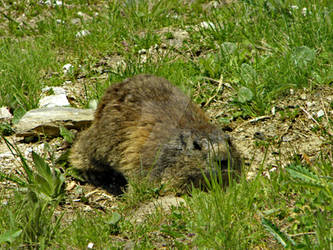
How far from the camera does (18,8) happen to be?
8.92 metres

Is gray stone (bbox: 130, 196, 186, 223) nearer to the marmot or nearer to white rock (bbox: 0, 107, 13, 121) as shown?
the marmot

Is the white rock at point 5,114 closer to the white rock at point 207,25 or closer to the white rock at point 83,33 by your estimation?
the white rock at point 83,33

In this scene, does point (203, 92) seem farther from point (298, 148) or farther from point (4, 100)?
point (4, 100)

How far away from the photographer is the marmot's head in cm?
475

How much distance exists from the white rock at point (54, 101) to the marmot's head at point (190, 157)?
80.4 inches

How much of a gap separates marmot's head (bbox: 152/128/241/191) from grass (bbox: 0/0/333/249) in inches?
10.6

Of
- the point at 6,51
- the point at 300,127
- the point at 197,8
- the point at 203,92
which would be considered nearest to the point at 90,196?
the point at 203,92

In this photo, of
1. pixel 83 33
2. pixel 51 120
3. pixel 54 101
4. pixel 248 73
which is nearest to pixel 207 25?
pixel 248 73

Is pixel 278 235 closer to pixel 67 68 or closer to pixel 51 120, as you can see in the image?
pixel 51 120

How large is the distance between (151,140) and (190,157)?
0.51 metres

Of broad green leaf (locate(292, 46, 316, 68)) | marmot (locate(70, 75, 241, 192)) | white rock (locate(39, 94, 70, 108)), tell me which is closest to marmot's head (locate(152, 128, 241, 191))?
marmot (locate(70, 75, 241, 192))

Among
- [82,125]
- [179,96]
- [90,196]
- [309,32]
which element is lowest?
[90,196]

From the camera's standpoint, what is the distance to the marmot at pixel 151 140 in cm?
485

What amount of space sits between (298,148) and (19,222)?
301 cm
